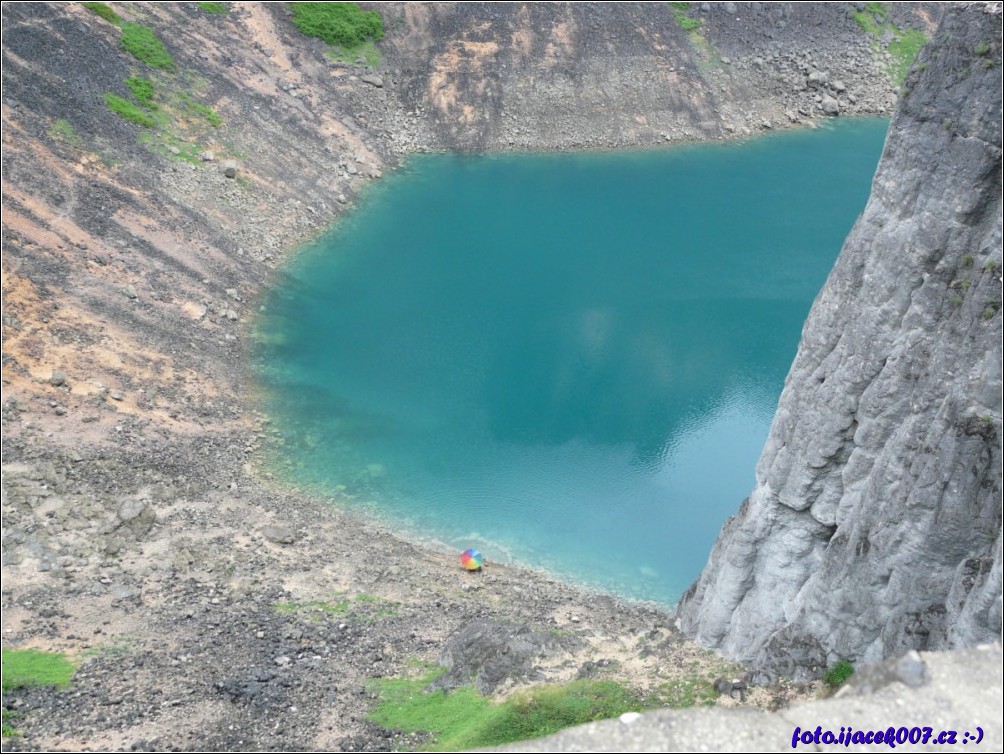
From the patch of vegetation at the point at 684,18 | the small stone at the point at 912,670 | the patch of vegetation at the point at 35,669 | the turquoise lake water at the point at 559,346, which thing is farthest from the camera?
the patch of vegetation at the point at 684,18

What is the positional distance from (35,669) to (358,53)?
53.7 metres

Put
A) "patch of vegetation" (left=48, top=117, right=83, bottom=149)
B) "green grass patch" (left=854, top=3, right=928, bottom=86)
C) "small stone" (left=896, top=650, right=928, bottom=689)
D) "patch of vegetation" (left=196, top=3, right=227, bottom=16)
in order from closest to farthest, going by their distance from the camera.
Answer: "small stone" (left=896, top=650, right=928, bottom=689), "patch of vegetation" (left=48, top=117, right=83, bottom=149), "patch of vegetation" (left=196, top=3, right=227, bottom=16), "green grass patch" (left=854, top=3, right=928, bottom=86)

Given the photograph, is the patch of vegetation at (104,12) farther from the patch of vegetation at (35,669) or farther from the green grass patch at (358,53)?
the patch of vegetation at (35,669)

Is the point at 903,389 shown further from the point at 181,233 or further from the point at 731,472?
the point at 181,233

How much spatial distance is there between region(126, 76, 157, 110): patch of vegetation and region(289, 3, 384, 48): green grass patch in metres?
15.4

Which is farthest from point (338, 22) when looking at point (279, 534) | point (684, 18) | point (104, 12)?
point (279, 534)

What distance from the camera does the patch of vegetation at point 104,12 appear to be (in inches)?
2290

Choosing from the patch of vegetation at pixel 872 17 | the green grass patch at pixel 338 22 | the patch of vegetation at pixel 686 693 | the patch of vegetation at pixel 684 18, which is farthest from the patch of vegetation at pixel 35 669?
the patch of vegetation at pixel 872 17

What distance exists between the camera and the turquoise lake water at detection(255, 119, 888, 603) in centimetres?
3925

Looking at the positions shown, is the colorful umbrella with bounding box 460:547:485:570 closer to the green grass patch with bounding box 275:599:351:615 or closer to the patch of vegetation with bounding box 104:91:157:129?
the green grass patch with bounding box 275:599:351:615

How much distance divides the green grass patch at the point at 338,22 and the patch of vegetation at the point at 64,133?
23204 mm

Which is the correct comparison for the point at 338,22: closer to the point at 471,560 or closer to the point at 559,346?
the point at 559,346

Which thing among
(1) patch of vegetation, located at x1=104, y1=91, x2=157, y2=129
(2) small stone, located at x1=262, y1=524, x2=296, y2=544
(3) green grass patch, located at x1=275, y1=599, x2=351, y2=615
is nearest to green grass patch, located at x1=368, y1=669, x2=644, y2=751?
(3) green grass patch, located at x1=275, y1=599, x2=351, y2=615

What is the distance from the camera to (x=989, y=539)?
19.9 metres
